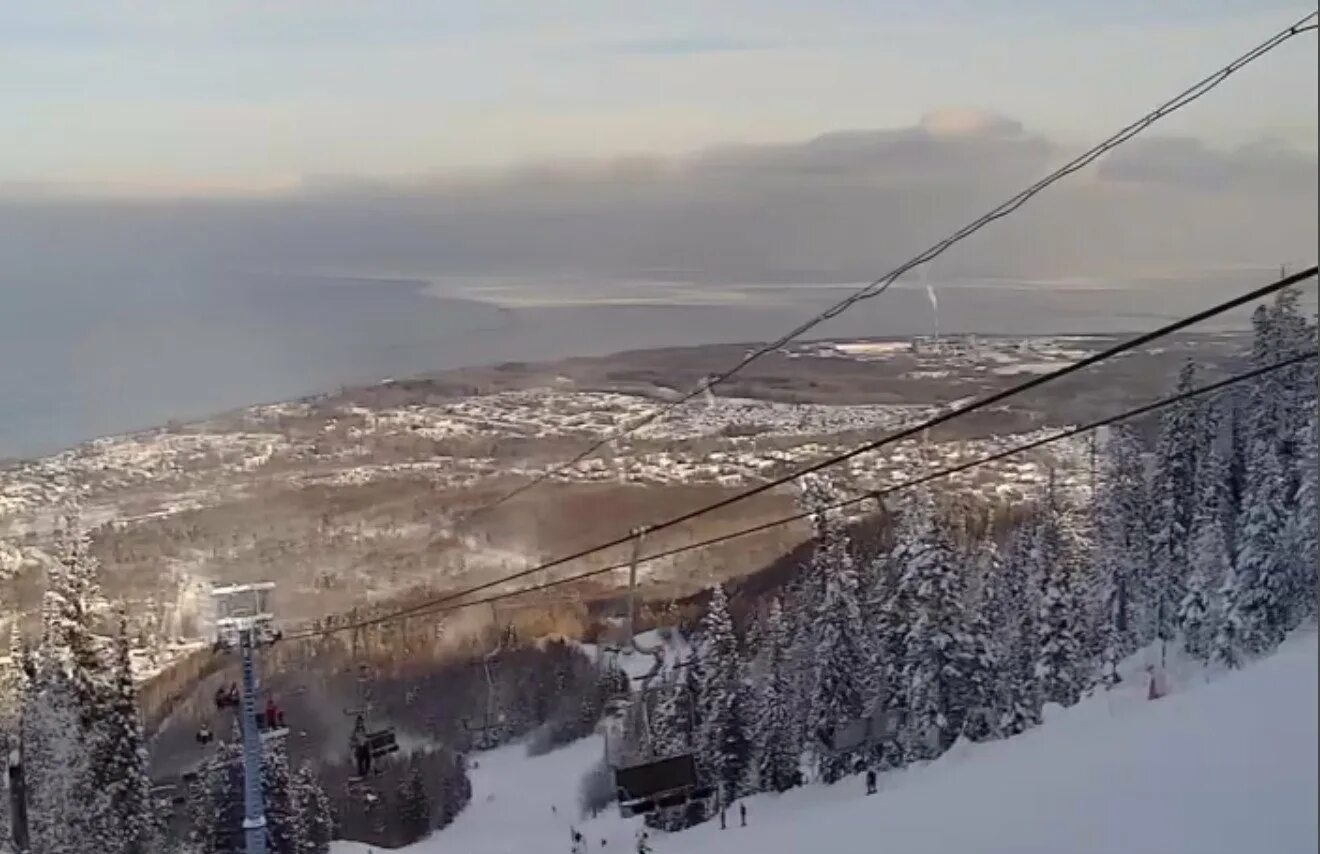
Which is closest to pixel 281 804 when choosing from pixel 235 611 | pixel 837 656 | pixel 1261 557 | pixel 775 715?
pixel 235 611

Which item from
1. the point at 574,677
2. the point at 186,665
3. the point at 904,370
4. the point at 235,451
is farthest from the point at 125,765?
the point at 904,370

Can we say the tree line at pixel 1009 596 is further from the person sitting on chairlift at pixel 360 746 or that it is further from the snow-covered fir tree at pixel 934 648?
the person sitting on chairlift at pixel 360 746

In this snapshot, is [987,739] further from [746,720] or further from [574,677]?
[574,677]

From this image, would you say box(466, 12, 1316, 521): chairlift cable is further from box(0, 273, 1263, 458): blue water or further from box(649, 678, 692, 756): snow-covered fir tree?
box(649, 678, 692, 756): snow-covered fir tree

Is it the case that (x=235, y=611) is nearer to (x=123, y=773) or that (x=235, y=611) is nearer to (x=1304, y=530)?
(x=123, y=773)

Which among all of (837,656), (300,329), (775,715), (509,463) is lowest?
(775,715)

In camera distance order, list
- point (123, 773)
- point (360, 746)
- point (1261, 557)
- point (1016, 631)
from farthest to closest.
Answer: point (1016, 631) < point (1261, 557) < point (360, 746) < point (123, 773)
